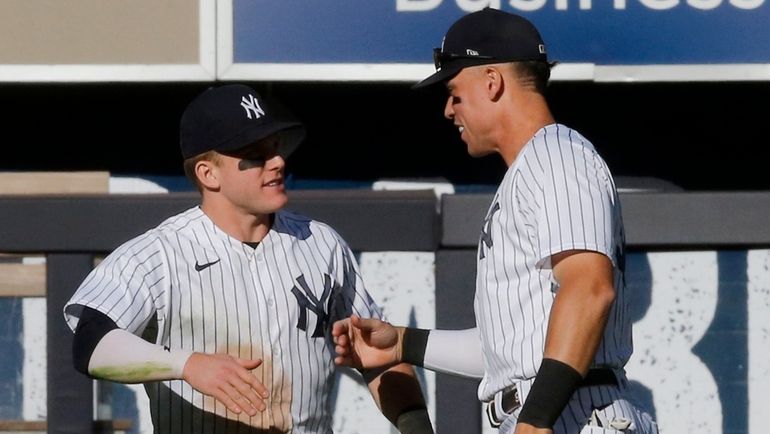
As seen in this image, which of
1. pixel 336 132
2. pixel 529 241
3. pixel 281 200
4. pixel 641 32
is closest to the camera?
pixel 529 241

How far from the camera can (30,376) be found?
4676mm

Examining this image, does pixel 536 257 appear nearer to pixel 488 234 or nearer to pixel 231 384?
pixel 488 234

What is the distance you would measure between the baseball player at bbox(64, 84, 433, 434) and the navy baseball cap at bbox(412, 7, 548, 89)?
1.34 feet

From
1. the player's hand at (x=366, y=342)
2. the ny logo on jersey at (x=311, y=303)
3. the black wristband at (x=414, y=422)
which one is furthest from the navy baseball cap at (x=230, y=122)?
the black wristband at (x=414, y=422)

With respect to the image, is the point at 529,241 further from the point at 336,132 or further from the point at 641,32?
the point at 336,132

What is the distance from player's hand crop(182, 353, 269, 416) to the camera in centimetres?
281

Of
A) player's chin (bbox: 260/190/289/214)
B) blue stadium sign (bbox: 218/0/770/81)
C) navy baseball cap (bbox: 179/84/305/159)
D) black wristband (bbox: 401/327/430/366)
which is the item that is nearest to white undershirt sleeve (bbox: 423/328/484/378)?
black wristband (bbox: 401/327/430/366)

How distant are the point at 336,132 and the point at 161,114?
2.04 ft

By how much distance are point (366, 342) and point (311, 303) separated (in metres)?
0.16

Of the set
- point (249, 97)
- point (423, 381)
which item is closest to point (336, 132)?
point (423, 381)

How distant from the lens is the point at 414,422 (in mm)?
3367

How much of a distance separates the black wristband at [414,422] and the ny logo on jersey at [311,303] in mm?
294

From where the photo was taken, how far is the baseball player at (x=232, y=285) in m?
3.14

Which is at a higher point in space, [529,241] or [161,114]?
[161,114]
